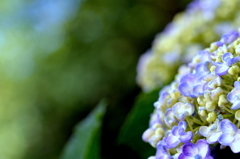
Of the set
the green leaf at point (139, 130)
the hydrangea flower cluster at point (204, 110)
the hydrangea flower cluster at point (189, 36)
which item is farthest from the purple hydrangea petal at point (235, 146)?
the hydrangea flower cluster at point (189, 36)

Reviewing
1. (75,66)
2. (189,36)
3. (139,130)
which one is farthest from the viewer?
(75,66)

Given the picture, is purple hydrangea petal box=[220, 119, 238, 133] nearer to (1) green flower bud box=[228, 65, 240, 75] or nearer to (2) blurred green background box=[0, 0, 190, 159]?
(1) green flower bud box=[228, 65, 240, 75]

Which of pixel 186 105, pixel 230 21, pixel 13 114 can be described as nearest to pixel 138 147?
pixel 186 105

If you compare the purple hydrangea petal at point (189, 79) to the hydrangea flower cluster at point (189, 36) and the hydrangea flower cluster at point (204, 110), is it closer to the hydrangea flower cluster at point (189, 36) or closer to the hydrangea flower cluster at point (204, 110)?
the hydrangea flower cluster at point (204, 110)

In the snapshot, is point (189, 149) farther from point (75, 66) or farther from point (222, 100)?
point (75, 66)

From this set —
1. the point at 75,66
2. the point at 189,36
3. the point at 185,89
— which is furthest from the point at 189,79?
the point at 75,66

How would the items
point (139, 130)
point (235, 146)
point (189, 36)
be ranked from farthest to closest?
point (189, 36) → point (139, 130) → point (235, 146)

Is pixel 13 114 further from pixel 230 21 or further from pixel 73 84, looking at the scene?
pixel 230 21
